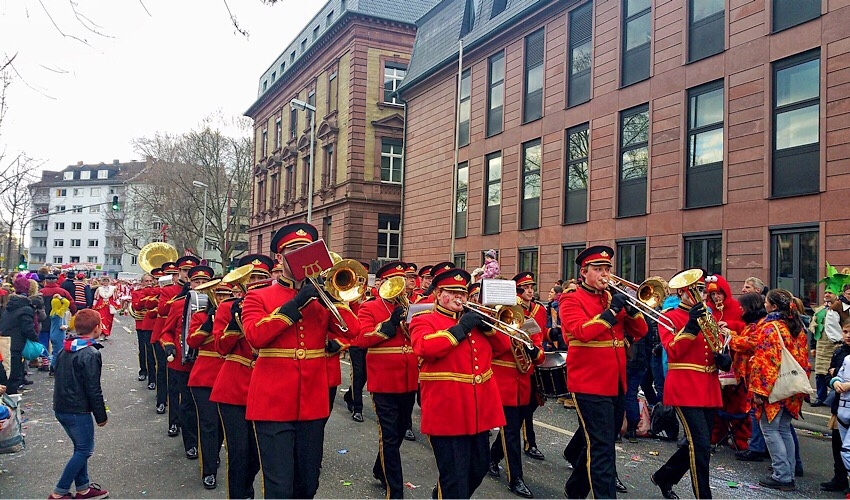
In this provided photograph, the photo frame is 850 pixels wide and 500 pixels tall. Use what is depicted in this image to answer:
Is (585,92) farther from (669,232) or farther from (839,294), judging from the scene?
(839,294)

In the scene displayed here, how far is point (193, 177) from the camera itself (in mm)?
52062

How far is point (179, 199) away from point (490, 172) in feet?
119

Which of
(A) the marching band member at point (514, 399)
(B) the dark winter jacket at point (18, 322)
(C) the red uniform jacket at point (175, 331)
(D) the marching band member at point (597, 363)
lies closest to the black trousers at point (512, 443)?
(A) the marching band member at point (514, 399)

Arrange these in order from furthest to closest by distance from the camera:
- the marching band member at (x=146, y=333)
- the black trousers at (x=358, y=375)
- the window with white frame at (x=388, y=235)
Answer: the window with white frame at (x=388, y=235) < the marching band member at (x=146, y=333) < the black trousers at (x=358, y=375)

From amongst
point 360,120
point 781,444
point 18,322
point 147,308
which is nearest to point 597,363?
point 781,444

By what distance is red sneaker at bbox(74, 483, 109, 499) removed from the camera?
6.07 m

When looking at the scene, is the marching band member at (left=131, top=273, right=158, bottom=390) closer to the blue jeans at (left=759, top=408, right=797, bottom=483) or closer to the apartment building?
the blue jeans at (left=759, top=408, right=797, bottom=483)

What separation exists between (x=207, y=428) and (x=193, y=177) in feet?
161

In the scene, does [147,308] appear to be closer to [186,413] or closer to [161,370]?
[161,370]

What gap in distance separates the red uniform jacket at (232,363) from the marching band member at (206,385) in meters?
0.65

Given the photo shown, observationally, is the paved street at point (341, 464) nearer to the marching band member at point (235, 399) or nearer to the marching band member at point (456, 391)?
the marching band member at point (235, 399)

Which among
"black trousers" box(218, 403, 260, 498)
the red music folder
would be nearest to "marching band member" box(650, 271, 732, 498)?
the red music folder

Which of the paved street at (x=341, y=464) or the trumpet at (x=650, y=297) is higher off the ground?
A: the trumpet at (x=650, y=297)

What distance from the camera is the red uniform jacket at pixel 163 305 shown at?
8.84 m
